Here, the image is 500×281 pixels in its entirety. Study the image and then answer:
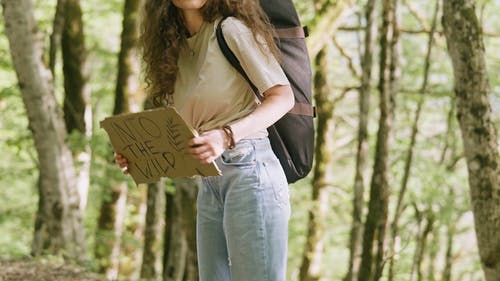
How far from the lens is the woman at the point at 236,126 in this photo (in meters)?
2.67

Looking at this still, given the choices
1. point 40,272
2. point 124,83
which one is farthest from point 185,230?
point 124,83

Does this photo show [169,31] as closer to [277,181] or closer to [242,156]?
[242,156]

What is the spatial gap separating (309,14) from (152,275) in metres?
3.62

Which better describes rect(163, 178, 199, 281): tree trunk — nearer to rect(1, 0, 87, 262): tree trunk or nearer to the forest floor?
rect(1, 0, 87, 262): tree trunk

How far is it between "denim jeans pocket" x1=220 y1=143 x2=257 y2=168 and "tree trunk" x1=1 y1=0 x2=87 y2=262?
480cm

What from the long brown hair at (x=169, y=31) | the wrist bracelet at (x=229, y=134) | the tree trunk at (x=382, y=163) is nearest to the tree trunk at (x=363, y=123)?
the tree trunk at (x=382, y=163)

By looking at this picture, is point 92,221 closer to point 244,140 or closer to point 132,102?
point 132,102

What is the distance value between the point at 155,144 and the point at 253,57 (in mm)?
471

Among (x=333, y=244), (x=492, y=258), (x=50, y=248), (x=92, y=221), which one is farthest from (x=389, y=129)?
(x=333, y=244)

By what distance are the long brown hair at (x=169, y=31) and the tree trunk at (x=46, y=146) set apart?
4215 millimetres

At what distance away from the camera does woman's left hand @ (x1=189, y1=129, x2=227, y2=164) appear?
2557mm

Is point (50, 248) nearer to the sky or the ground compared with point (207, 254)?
nearer to the ground

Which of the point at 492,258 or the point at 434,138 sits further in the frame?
the point at 434,138

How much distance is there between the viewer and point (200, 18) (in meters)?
2.87
